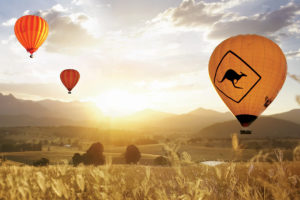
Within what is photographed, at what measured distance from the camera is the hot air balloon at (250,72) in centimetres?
1543

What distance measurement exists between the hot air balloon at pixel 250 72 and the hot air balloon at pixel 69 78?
27685 mm

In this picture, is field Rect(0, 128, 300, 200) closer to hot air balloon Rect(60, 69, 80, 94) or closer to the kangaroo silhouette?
the kangaroo silhouette

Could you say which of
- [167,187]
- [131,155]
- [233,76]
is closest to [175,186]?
[167,187]

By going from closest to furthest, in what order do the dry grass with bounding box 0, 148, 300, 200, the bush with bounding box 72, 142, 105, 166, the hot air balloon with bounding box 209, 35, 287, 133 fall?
the dry grass with bounding box 0, 148, 300, 200 → the hot air balloon with bounding box 209, 35, 287, 133 → the bush with bounding box 72, 142, 105, 166

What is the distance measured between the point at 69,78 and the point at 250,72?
2944cm

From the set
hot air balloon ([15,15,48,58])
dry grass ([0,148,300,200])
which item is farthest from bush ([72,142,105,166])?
dry grass ([0,148,300,200])

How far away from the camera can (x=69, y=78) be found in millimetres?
39219

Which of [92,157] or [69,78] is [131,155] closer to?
[92,157]

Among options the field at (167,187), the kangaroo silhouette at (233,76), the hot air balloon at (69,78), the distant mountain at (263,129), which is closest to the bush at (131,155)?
the hot air balloon at (69,78)

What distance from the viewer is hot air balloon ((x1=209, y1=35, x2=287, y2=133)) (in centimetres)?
1543

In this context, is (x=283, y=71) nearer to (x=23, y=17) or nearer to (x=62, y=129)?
(x=23, y=17)

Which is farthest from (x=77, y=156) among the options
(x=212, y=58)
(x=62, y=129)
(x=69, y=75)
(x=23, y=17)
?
(x=62, y=129)

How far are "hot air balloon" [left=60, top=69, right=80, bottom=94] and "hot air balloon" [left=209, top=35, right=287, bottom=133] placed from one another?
1090 inches

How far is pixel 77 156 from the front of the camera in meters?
34.7
